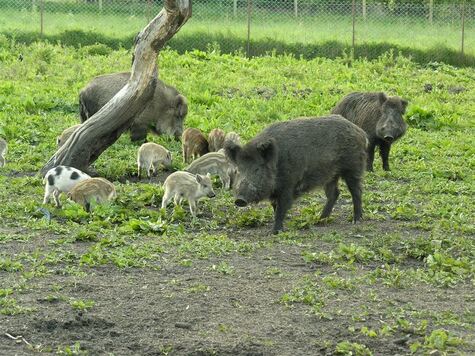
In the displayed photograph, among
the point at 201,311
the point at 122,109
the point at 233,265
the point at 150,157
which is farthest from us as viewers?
the point at 150,157

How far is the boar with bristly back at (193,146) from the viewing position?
1405 centimetres

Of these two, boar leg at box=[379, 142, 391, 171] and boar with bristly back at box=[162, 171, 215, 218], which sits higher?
boar with bristly back at box=[162, 171, 215, 218]

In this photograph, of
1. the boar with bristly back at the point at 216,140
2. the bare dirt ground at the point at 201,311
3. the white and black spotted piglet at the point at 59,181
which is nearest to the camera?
the bare dirt ground at the point at 201,311

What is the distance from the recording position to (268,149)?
10617 millimetres

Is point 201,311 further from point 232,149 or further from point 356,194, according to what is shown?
point 356,194

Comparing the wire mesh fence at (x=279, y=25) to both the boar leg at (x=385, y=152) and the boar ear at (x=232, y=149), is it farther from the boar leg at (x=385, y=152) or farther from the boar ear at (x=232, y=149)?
the boar ear at (x=232, y=149)

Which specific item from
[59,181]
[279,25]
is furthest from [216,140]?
[279,25]

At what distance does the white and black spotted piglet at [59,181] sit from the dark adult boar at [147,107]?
13.3ft

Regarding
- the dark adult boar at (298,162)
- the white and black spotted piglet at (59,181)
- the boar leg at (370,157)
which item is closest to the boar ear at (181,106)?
the boar leg at (370,157)

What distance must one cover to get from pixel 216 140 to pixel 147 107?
6.83 ft

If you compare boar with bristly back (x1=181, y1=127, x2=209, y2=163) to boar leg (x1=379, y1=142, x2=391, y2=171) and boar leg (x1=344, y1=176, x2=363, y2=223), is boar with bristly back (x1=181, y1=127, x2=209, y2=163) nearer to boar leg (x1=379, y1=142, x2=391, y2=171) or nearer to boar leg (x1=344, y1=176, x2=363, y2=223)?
boar leg (x1=379, y1=142, x2=391, y2=171)

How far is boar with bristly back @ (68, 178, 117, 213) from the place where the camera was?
35.4ft

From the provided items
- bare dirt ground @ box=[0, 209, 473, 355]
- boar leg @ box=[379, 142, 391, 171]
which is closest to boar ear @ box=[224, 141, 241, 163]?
bare dirt ground @ box=[0, 209, 473, 355]

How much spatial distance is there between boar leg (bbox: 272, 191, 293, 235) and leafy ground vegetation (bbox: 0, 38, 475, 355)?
0.52 ft
